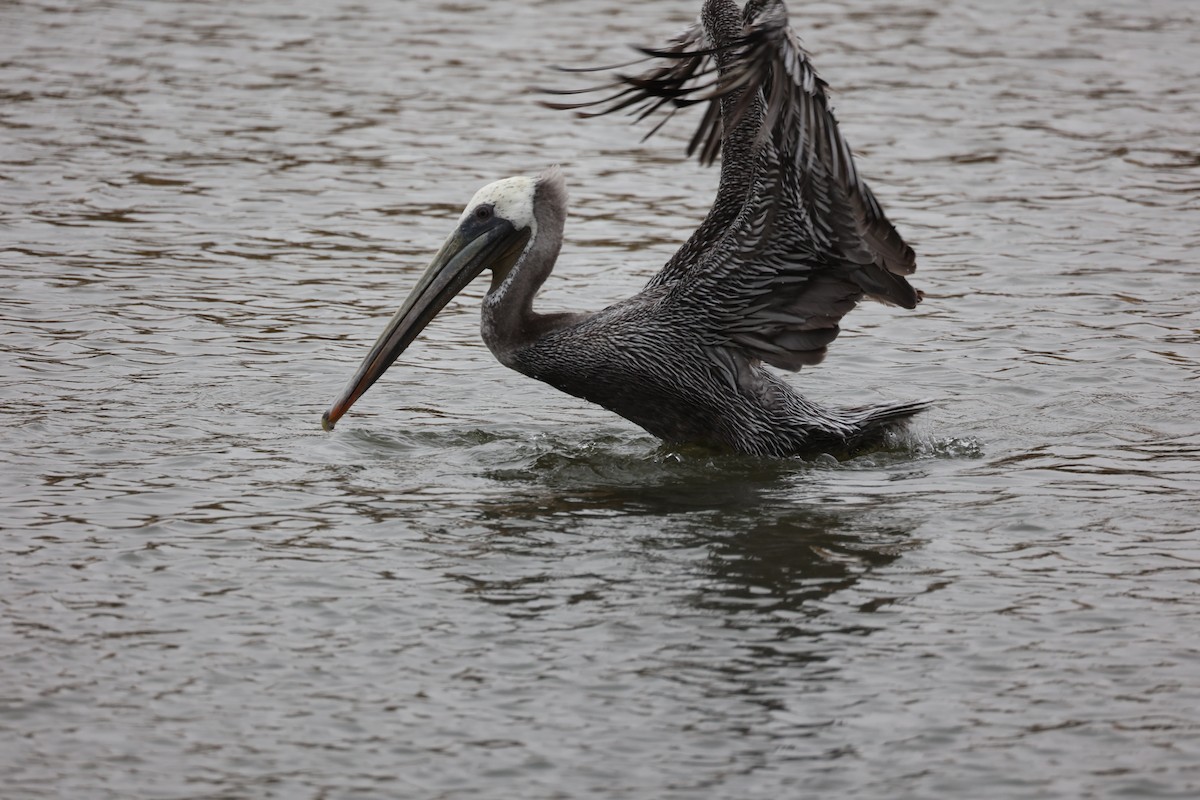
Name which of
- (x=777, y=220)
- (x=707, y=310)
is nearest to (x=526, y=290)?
(x=707, y=310)

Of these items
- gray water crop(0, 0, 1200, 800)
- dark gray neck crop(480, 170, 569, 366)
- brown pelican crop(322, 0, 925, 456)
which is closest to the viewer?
gray water crop(0, 0, 1200, 800)

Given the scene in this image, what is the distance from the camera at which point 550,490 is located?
696 centimetres

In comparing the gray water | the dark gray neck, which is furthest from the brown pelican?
the gray water

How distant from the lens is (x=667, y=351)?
7.39 meters

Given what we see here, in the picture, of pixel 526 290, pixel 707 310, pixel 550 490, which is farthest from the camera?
pixel 526 290

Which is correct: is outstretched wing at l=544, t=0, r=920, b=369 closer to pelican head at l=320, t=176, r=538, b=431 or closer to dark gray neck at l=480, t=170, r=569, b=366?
dark gray neck at l=480, t=170, r=569, b=366

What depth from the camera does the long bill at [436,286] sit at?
7.48 m

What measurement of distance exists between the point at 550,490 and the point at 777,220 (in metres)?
1.51

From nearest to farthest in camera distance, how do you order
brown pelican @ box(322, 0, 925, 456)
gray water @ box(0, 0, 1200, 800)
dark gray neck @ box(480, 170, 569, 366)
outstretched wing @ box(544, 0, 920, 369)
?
gray water @ box(0, 0, 1200, 800), outstretched wing @ box(544, 0, 920, 369), brown pelican @ box(322, 0, 925, 456), dark gray neck @ box(480, 170, 569, 366)

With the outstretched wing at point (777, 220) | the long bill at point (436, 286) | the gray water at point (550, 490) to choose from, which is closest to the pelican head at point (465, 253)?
the long bill at point (436, 286)

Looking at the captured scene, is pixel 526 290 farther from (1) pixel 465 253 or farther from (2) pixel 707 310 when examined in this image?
(2) pixel 707 310

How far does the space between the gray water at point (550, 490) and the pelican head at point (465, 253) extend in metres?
0.46

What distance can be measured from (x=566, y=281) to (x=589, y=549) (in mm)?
4097

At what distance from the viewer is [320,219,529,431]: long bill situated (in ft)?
24.6
